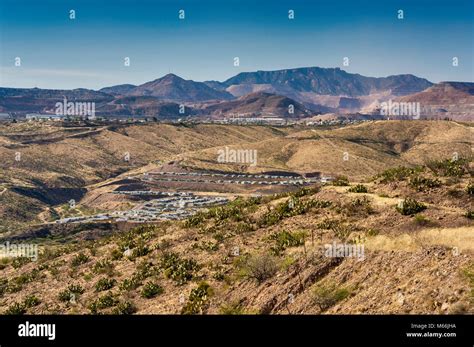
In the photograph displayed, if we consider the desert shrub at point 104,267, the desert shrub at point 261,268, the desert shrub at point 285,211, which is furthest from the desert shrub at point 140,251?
the desert shrub at point 261,268

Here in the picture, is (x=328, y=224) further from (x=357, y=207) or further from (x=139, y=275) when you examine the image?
(x=139, y=275)

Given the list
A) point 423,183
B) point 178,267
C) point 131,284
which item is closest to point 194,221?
point 178,267

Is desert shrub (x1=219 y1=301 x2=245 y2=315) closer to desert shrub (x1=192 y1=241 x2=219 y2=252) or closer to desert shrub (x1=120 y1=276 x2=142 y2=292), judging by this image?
desert shrub (x1=120 y1=276 x2=142 y2=292)

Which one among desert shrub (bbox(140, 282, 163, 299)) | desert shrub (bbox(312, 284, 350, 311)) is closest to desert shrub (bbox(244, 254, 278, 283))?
desert shrub (bbox(312, 284, 350, 311))
